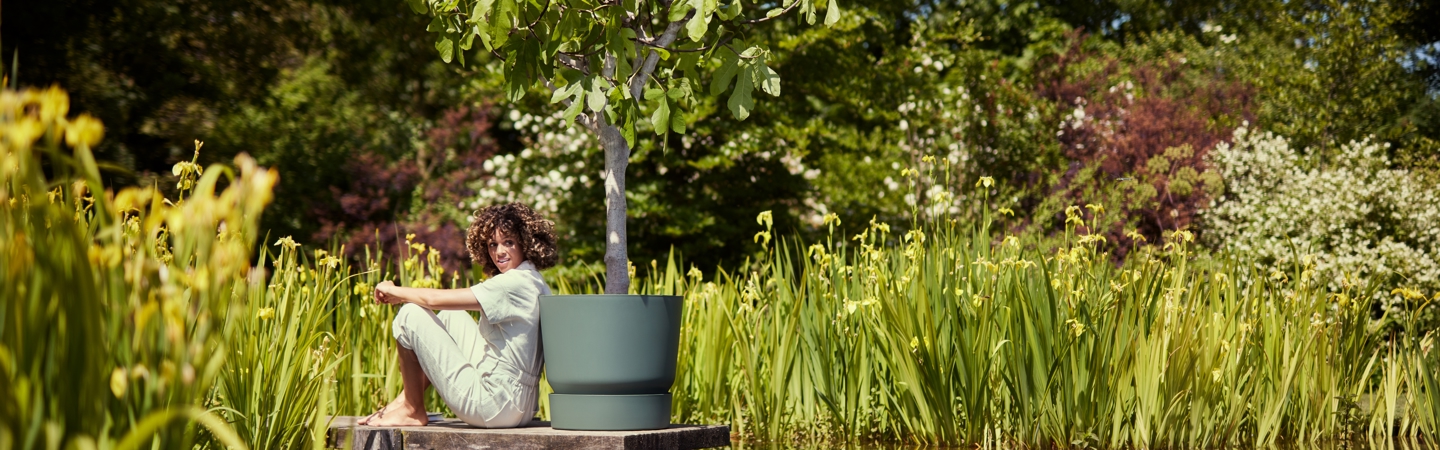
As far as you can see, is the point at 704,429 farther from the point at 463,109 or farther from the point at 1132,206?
the point at 463,109

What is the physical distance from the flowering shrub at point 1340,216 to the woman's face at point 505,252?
599 centimetres

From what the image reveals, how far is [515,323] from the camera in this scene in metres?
3.59

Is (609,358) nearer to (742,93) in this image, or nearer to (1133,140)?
(742,93)

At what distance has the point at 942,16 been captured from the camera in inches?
635

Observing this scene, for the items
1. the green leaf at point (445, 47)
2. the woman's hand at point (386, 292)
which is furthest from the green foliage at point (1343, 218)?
the woman's hand at point (386, 292)

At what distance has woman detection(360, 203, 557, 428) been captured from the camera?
3.48 metres

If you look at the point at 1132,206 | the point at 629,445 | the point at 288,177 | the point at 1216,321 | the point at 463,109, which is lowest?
the point at 629,445

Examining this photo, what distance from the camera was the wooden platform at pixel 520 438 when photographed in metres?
3.13

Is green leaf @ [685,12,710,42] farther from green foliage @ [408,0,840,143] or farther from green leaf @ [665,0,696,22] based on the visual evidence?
green leaf @ [665,0,696,22]

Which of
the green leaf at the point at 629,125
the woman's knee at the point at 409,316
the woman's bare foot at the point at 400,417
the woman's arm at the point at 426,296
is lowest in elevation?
the woman's bare foot at the point at 400,417

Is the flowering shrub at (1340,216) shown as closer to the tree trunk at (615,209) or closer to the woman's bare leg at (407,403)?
the tree trunk at (615,209)

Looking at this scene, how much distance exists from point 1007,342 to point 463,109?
1024cm

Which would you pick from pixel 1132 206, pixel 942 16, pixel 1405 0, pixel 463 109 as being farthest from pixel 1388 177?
pixel 463 109

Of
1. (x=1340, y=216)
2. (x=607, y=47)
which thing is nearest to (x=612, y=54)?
(x=607, y=47)
